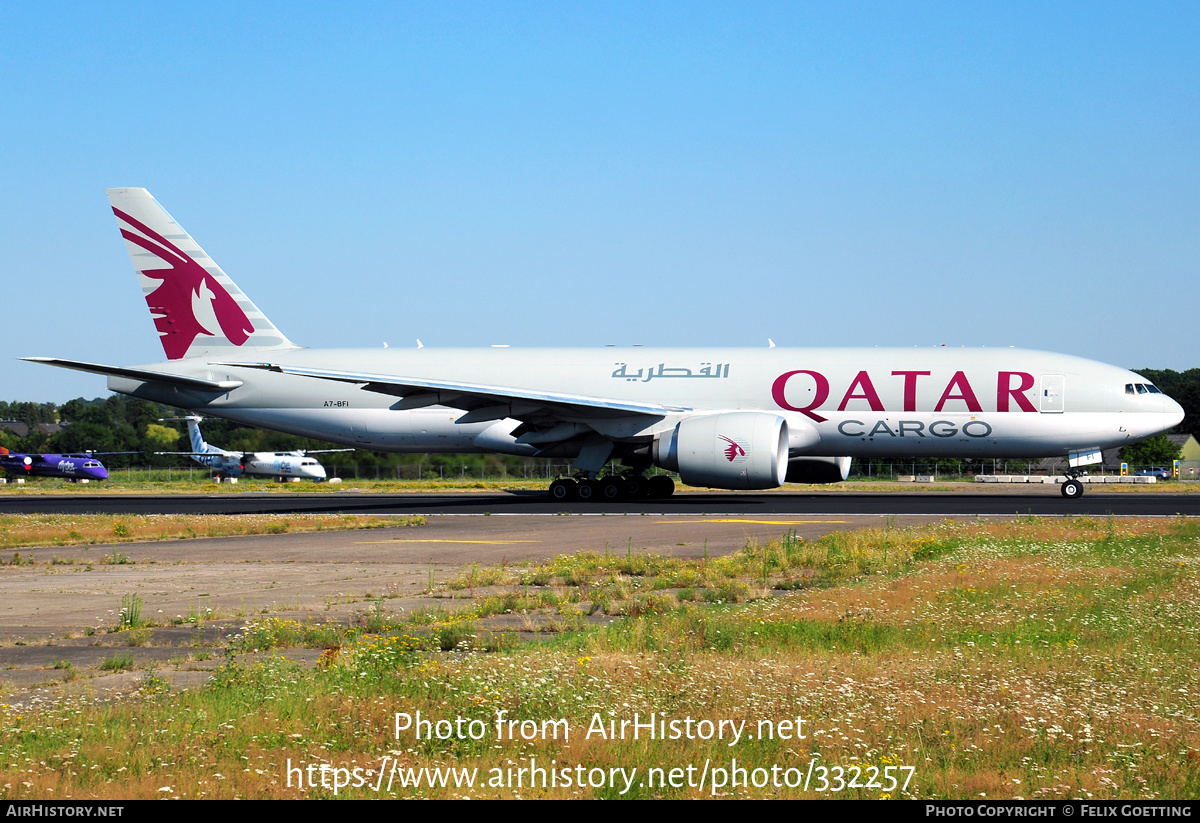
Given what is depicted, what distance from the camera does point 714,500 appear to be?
30.5m

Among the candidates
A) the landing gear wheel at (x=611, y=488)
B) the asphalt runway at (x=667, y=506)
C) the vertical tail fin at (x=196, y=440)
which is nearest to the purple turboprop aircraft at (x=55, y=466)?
the vertical tail fin at (x=196, y=440)

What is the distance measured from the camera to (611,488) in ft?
96.1

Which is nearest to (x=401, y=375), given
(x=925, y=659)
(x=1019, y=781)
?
(x=925, y=659)

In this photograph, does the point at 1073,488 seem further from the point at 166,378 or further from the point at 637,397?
the point at 166,378

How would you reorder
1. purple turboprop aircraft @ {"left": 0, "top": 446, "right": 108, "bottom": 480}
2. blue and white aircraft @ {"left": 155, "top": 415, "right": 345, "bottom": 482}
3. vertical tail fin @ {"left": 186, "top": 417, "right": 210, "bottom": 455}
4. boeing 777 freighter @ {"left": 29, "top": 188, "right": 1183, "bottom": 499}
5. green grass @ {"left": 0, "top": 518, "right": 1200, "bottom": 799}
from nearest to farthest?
green grass @ {"left": 0, "top": 518, "right": 1200, "bottom": 799} < boeing 777 freighter @ {"left": 29, "top": 188, "right": 1183, "bottom": 499} < blue and white aircraft @ {"left": 155, "top": 415, "right": 345, "bottom": 482} < purple turboprop aircraft @ {"left": 0, "top": 446, "right": 108, "bottom": 480} < vertical tail fin @ {"left": 186, "top": 417, "right": 210, "bottom": 455}

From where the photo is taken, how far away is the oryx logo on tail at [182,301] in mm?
32812

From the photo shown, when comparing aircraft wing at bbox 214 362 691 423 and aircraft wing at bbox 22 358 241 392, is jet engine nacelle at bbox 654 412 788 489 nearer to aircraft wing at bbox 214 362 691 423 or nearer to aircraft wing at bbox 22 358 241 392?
aircraft wing at bbox 214 362 691 423

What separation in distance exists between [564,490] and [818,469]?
7.57 metres

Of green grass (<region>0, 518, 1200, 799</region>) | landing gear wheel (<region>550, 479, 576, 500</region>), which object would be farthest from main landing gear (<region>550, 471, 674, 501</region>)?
green grass (<region>0, 518, 1200, 799</region>)

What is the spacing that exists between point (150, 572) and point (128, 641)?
5.61 m

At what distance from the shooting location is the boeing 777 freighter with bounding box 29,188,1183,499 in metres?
27.4

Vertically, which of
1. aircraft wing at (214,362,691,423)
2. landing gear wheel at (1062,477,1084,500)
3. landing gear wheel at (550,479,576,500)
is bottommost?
landing gear wheel at (550,479,576,500)

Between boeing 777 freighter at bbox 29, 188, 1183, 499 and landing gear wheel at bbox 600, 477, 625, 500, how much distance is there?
3cm

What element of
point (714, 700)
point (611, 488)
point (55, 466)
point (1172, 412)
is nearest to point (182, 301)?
point (611, 488)
